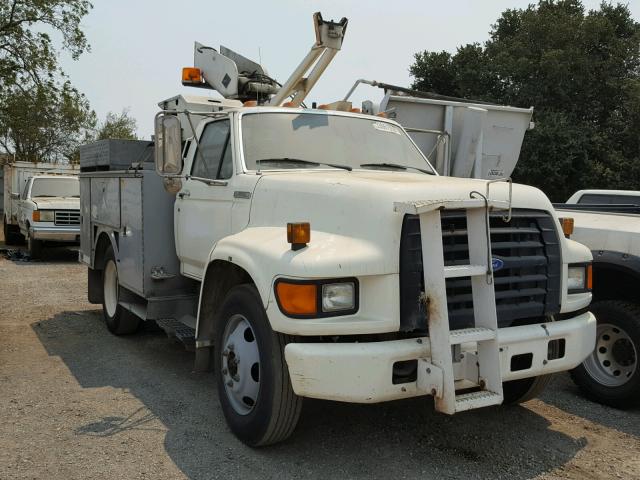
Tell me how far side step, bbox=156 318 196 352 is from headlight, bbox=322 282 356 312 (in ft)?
6.06

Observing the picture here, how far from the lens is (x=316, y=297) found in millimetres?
3359

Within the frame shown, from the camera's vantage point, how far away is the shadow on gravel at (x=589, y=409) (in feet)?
15.1

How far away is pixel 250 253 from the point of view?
3818mm

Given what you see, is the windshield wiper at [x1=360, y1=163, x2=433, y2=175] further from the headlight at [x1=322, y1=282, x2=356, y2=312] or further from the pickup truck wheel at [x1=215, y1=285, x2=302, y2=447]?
the headlight at [x1=322, y1=282, x2=356, y2=312]

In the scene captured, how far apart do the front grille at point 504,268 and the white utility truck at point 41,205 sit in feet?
41.7

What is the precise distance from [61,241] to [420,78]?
19477 mm

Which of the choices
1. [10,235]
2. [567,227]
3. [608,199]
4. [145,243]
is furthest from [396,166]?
[10,235]

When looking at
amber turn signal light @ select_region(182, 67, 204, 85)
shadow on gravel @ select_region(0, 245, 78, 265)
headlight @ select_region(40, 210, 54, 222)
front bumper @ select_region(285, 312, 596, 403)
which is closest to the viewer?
front bumper @ select_region(285, 312, 596, 403)

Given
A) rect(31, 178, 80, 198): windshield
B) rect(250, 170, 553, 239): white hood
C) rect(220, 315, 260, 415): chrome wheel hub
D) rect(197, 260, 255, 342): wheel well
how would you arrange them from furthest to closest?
rect(31, 178, 80, 198): windshield, rect(197, 260, 255, 342): wheel well, rect(220, 315, 260, 415): chrome wheel hub, rect(250, 170, 553, 239): white hood

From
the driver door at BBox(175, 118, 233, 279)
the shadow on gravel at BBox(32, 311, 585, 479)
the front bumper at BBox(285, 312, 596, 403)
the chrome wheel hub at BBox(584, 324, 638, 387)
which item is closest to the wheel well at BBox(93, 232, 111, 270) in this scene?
the driver door at BBox(175, 118, 233, 279)

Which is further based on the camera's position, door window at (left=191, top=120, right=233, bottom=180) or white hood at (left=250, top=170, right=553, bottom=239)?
door window at (left=191, top=120, right=233, bottom=180)

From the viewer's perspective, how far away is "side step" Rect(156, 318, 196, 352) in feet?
16.3

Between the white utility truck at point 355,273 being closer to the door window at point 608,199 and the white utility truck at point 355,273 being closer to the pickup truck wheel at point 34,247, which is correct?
the door window at point 608,199

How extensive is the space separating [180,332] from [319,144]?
6.19 ft
